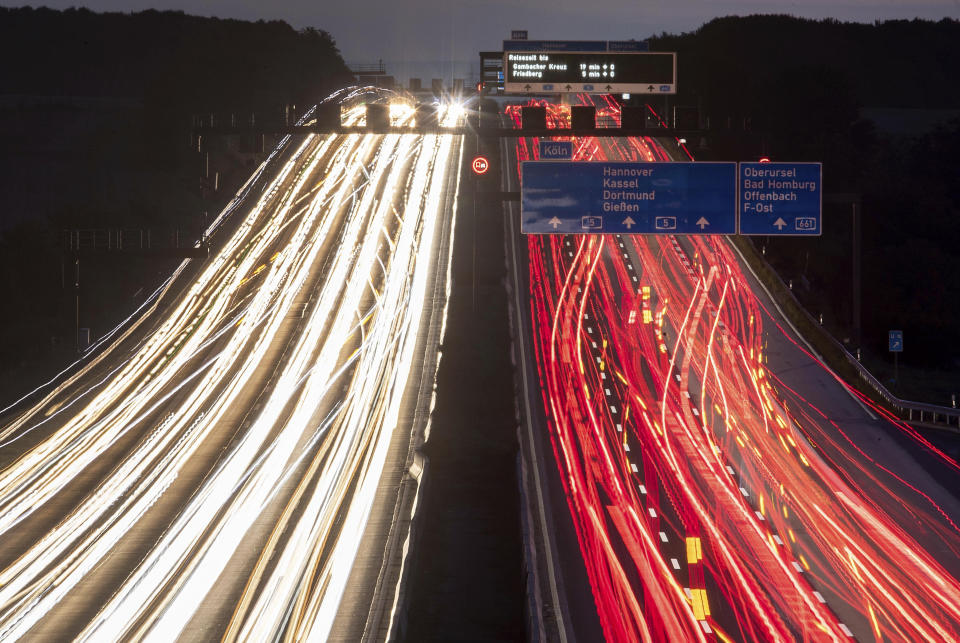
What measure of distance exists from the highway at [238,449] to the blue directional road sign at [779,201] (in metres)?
10.7

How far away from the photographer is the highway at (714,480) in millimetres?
19578

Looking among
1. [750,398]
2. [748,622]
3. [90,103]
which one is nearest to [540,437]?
[750,398]

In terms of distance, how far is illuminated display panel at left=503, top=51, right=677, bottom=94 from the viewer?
141 ft

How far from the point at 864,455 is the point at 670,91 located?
1775 cm

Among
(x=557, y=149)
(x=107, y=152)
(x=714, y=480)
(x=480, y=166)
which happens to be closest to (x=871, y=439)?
(x=714, y=480)

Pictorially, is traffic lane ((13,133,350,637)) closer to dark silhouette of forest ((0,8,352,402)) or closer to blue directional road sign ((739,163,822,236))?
dark silhouette of forest ((0,8,352,402))

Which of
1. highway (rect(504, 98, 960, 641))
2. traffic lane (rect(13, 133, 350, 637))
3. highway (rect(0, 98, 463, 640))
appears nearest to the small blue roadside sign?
highway (rect(504, 98, 960, 641))

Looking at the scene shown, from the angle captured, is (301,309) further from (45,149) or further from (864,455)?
(45,149)

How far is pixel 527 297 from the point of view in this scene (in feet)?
148

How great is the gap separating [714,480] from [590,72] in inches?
819

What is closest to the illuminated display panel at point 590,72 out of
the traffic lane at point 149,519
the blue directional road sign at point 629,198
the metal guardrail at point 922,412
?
the blue directional road sign at point 629,198

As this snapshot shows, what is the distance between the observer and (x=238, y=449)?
88.7ft

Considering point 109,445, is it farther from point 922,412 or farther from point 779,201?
point 922,412

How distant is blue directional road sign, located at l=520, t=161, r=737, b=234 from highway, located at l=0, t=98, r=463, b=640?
235 inches
